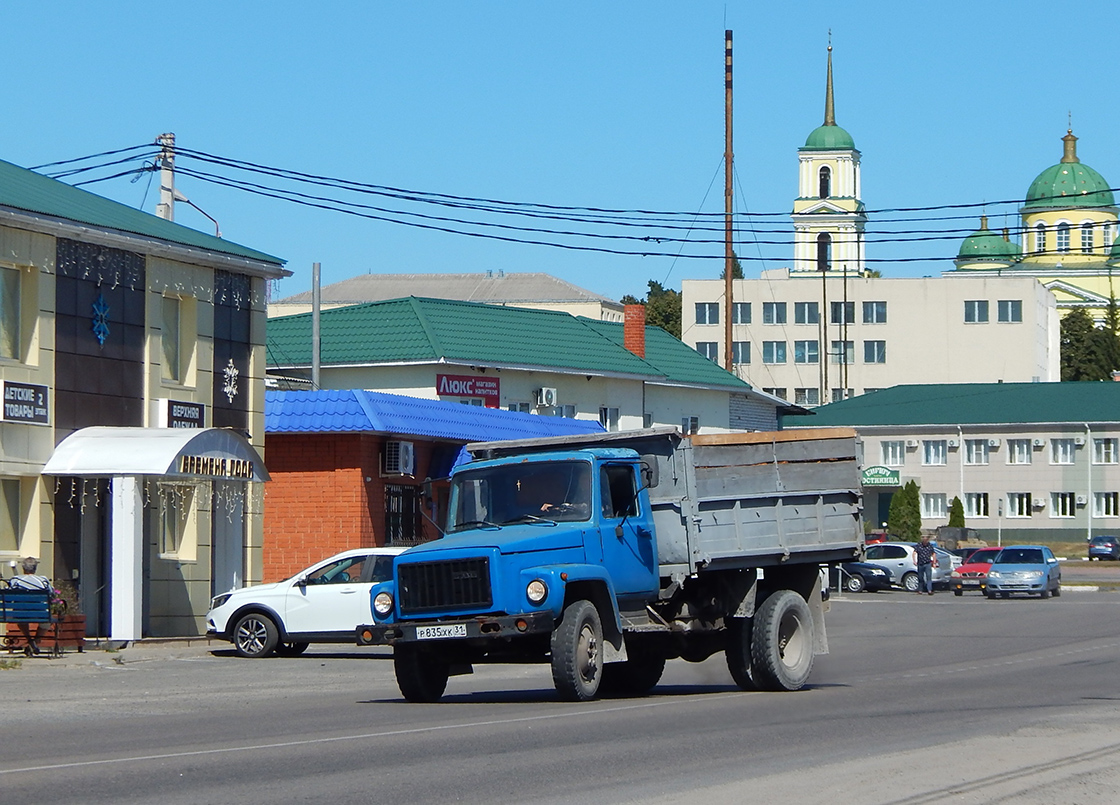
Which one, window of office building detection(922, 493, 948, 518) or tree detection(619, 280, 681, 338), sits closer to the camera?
window of office building detection(922, 493, 948, 518)

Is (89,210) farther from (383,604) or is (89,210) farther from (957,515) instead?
(957,515)

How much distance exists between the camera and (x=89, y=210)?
27250 millimetres

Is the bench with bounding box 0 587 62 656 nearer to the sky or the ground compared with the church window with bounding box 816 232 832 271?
nearer to the ground

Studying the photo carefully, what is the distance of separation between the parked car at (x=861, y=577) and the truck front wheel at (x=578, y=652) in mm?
36640

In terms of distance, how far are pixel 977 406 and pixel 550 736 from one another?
269 ft

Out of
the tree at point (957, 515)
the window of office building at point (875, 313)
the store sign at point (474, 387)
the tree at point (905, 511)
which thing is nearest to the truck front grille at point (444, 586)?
the store sign at point (474, 387)

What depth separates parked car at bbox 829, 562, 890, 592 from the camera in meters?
51.7

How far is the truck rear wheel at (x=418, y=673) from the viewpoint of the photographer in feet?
54.2

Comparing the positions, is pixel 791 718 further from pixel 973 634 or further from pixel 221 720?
pixel 973 634

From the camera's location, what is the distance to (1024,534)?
90.1m

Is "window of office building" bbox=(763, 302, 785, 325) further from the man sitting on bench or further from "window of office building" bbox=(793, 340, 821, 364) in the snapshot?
the man sitting on bench

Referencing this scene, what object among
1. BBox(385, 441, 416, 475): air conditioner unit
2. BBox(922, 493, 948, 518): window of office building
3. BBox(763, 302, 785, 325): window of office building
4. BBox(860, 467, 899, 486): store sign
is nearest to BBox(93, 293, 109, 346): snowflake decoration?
BBox(385, 441, 416, 475): air conditioner unit

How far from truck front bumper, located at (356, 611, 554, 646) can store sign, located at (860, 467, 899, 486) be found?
244ft

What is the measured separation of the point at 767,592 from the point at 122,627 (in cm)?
1134
